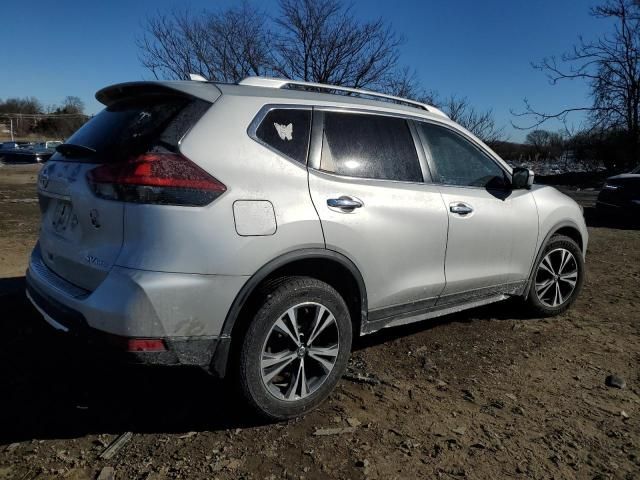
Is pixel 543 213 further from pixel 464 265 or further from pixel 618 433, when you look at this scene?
pixel 618 433

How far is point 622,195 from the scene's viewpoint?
10852 millimetres

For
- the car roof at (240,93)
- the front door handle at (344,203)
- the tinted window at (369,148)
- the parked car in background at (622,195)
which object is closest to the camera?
the car roof at (240,93)

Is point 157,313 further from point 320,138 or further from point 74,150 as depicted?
point 320,138

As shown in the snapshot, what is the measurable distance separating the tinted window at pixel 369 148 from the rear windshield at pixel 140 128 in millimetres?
770

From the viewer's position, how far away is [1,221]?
8484 millimetres

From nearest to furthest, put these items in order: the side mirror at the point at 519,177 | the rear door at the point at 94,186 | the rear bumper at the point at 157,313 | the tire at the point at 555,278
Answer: the rear bumper at the point at 157,313
the rear door at the point at 94,186
the side mirror at the point at 519,177
the tire at the point at 555,278

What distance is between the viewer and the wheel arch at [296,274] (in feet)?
8.09

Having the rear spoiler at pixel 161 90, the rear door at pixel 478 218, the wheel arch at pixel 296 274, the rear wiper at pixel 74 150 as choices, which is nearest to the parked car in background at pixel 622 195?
the rear door at pixel 478 218

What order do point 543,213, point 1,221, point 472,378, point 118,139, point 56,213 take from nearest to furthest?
point 118,139
point 56,213
point 472,378
point 543,213
point 1,221

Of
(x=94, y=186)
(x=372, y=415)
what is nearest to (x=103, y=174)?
(x=94, y=186)

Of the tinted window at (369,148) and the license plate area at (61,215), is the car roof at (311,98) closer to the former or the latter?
the tinted window at (369,148)

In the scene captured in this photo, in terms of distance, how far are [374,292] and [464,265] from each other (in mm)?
874

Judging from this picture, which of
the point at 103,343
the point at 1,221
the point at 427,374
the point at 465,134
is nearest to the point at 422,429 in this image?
the point at 427,374

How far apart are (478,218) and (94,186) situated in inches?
97.4
